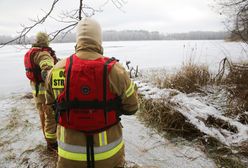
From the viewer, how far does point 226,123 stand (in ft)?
11.8

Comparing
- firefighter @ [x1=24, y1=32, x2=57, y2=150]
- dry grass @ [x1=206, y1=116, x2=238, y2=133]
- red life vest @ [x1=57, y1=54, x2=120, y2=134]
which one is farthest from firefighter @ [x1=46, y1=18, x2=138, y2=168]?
dry grass @ [x1=206, y1=116, x2=238, y2=133]

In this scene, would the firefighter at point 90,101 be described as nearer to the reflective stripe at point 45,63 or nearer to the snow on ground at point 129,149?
the reflective stripe at point 45,63

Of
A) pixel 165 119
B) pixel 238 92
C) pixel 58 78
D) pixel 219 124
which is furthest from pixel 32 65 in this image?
pixel 238 92

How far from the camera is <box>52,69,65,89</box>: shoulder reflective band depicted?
152 cm

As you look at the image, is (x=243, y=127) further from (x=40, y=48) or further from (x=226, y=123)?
(x=40, y=48)

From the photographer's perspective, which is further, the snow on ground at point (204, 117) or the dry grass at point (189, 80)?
the dry grass at point (189, 80)

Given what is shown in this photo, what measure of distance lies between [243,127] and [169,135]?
1.20 meters

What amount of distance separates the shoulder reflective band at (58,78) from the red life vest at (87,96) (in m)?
0.08

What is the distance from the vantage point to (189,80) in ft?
19.2

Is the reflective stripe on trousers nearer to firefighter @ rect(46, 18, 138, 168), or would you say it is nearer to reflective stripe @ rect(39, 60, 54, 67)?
firefighter @ rect(46, 18, 138, 168)

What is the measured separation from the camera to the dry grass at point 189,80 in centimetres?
573

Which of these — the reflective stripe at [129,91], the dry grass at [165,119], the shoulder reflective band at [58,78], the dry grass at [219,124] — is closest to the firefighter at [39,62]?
the shoulder reflective band at [58,78]

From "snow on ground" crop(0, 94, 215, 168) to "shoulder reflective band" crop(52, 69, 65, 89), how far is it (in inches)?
72.3

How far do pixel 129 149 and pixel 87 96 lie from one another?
2162 mm
